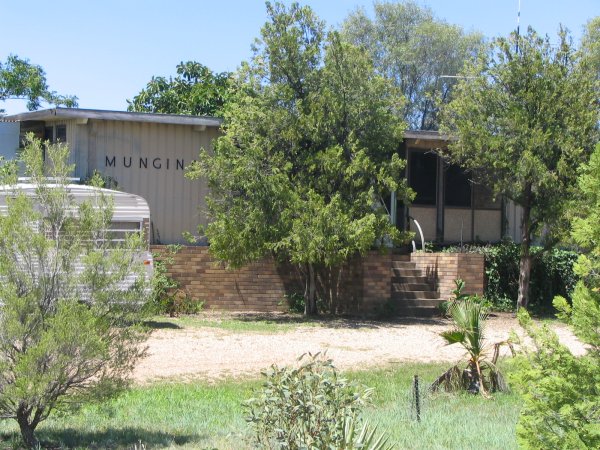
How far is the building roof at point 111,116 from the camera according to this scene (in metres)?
19.3

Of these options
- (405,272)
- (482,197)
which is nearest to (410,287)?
(405,272)

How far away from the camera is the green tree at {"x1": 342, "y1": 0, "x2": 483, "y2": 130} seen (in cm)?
4159

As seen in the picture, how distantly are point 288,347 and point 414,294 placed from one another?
610 centimetres

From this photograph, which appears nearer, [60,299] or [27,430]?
[60,299]

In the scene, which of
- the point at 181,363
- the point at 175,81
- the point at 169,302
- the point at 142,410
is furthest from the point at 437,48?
the point at 142,410

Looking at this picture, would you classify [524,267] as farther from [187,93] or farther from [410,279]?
[187,93]

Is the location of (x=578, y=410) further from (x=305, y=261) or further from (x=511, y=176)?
(x=511, y=176)

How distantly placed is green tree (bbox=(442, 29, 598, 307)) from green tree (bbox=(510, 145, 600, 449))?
12815 mm

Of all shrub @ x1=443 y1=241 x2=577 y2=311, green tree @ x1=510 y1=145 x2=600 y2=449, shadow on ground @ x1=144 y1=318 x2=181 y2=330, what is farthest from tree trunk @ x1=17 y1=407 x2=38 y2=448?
shrub @ x1=443 y1=241 x2=577 y2=311

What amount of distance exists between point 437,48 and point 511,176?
949 inches

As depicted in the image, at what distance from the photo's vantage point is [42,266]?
7289 millimetres

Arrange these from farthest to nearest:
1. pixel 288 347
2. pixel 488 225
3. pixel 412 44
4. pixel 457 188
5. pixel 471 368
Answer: pixel 412 44 < pixel 488 225 < pixel 457 188 < pixel 288 347 < pixel 471 368

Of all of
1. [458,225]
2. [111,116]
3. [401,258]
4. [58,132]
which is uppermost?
[111,116]

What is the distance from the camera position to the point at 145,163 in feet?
67.4
